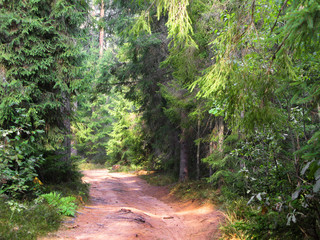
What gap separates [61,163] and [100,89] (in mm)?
6540

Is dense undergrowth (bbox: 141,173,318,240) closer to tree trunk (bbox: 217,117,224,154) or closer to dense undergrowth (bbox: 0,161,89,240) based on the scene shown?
tree trunk (bbox: 217,117,224,154)

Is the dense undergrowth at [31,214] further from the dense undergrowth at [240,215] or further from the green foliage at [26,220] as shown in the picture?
the dense undergrowth at [240,215]

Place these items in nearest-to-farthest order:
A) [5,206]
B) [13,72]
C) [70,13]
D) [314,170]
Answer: [314,170], [5,206], [13,72], [70,13]

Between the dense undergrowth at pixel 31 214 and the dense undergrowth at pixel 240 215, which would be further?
the dense undergrowth at pixel 31 214

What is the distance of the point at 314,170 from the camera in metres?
2.80

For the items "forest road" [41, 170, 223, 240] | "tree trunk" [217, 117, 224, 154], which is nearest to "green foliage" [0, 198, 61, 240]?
"forest road" [41, 170, 223, 240]

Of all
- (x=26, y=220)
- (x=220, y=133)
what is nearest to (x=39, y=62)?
(x=26, y=220)

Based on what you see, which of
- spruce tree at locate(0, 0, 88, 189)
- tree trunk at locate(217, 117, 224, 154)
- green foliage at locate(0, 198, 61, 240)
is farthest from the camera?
tree trunk at locate(217, 117, 224, 154)

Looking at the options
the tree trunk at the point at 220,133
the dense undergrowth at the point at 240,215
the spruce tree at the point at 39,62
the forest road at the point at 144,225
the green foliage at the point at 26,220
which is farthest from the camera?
the tree trunk at the point at 220,133

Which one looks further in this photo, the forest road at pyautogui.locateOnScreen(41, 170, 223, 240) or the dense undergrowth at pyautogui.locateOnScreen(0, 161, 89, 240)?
the forest road at pyautogui.locateOnScreen(41, 170, 223, 240)

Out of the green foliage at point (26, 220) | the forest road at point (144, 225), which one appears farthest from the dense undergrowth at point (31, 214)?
the forest road at point (144, 225)

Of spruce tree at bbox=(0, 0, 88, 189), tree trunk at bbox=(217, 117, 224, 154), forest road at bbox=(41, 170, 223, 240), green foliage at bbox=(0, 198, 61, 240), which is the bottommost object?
forest road at bbox=(41, 170, 223, 240)

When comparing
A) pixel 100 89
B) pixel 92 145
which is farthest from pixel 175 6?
pixel 92 145

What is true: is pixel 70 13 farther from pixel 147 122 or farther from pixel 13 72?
pixel 147 122
